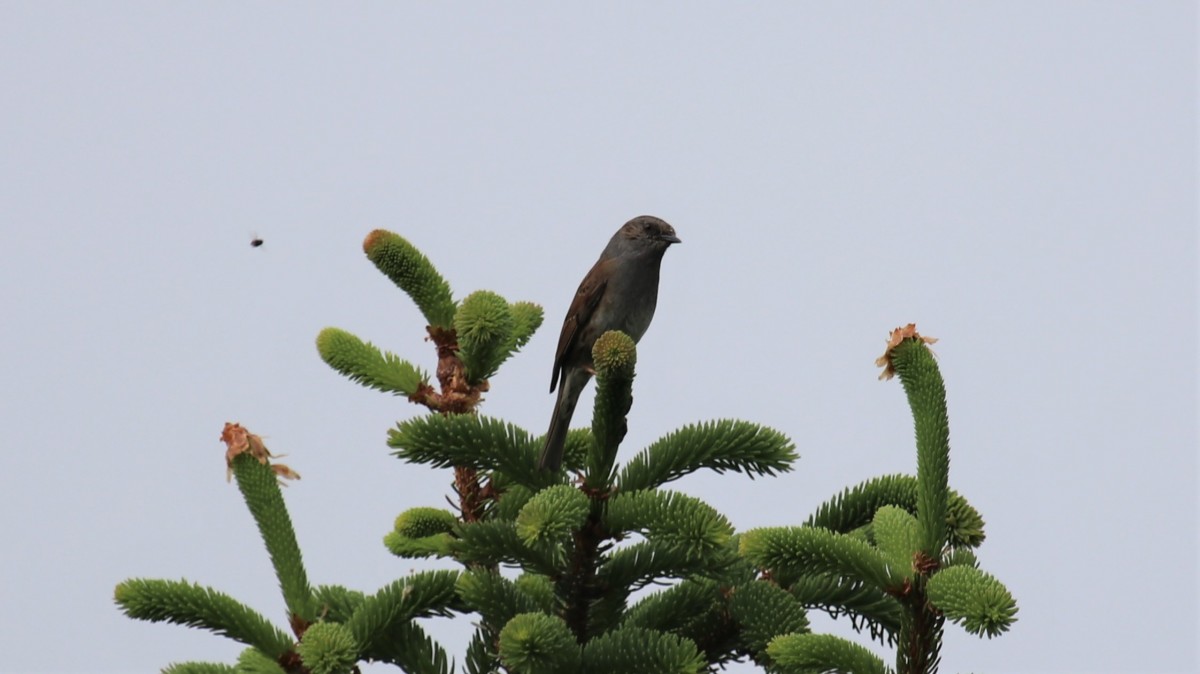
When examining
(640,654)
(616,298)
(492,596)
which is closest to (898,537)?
(640,654)

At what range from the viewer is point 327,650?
3.38 metres

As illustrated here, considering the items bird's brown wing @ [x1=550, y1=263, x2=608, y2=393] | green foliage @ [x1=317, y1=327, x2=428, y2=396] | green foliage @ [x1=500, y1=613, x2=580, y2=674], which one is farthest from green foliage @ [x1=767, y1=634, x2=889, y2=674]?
bird's brown wing @ [x1=550, y1=263, x2=608, y2=393]

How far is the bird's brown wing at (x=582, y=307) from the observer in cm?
763

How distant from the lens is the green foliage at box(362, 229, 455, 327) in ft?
15.6

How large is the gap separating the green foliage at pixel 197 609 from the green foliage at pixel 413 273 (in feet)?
5.20

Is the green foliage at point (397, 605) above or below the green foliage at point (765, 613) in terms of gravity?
below

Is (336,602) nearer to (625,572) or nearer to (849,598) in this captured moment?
(625,572)

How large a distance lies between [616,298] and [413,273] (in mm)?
3039

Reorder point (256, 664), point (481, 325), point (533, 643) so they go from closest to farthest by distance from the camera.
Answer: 1. point (533, 643)
2. point (256, 664)
3. point (481, 325)

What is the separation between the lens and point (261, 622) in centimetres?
356

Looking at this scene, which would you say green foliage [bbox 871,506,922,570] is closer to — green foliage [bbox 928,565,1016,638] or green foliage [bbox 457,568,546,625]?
green foliage [bbox 928,565,1016,638]

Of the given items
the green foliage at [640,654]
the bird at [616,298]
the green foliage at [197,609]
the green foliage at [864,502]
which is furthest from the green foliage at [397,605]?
the bird at [616,298]

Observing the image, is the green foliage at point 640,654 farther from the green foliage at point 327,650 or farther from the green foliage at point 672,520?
the green foliage at point 327,650

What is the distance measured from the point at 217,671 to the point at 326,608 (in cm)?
38
